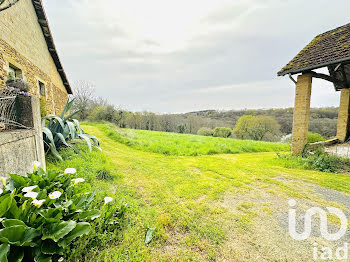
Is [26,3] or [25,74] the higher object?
[26,3]

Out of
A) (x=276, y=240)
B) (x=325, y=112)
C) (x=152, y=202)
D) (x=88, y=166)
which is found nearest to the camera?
(x=276, y=240)

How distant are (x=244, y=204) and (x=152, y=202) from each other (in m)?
1.54

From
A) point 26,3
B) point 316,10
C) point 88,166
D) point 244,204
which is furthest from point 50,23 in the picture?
point 316,10

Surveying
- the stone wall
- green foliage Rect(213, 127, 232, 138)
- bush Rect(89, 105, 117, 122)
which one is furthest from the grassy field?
bush Rect(89, 105, 117, 122)

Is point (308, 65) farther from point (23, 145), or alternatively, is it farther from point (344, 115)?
point (23, 145)

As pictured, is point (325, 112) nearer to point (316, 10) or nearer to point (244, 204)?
point (316, 10)

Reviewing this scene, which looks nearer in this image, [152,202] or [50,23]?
[152,202]

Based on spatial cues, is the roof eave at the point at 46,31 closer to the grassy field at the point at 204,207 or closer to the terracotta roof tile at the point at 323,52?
the grassy field at the point at 204,207

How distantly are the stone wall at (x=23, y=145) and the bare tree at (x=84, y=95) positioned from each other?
22.2 meters

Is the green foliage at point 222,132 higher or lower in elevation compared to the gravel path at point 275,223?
lower

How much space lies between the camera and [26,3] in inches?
242

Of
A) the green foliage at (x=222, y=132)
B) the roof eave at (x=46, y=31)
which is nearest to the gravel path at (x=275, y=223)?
A: the roof eave at (x=46, y=31)

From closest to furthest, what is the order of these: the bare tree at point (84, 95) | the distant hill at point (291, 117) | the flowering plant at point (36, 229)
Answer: the flowering plant at point (36, 229)
the distant hill at point (291, 117)
the bare tree at point (84, 95)
